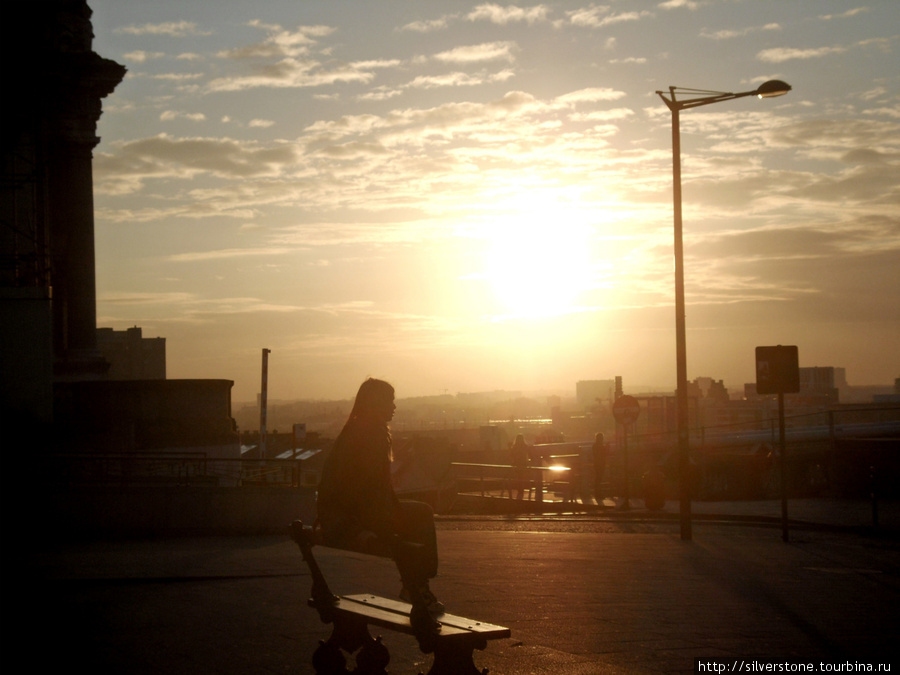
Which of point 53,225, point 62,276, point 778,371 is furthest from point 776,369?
point 53,225

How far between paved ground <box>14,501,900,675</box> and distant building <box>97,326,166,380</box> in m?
57.7

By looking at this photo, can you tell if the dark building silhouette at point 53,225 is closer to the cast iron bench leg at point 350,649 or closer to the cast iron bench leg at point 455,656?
the cast iron bench leg at point 350,649

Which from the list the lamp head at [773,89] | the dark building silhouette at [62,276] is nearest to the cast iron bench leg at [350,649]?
the dark building silhouette at [62,276]

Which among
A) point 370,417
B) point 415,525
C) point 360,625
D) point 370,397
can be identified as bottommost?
point 360,625

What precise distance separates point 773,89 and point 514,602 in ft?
37.0

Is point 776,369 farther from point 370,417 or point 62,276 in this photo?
point 62,276

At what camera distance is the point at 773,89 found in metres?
17.9

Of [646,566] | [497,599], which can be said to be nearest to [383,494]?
[497,599]

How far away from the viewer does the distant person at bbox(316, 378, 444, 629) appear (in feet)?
19.6

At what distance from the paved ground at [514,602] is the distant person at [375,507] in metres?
1.27

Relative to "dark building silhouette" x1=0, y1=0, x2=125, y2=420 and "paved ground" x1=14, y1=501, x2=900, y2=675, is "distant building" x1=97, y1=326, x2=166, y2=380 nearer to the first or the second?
"dark building silhouette" x1=0, y1=0, x2=125, y2=420

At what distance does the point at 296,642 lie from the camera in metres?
8.00

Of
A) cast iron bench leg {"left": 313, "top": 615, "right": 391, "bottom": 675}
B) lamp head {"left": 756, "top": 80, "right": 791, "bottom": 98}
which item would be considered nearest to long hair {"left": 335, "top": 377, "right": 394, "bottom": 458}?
cast iron bench leg {"left": 313, "top": 615, "right": 391, "bottom": 675}

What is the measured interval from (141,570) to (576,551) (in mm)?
6365
